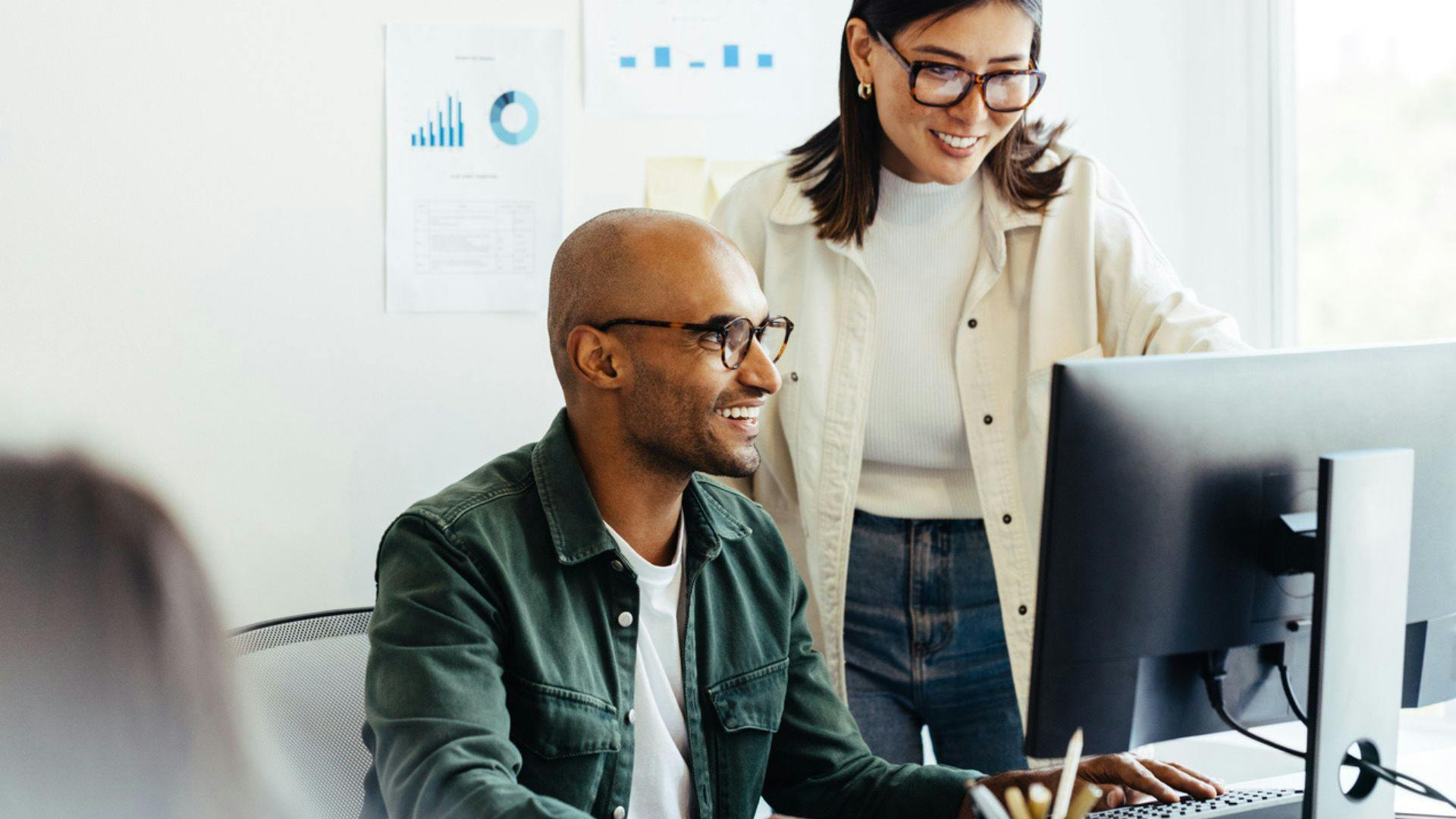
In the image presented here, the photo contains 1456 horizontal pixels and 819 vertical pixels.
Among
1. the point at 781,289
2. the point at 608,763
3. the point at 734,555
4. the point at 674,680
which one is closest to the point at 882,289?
the point at 781,289

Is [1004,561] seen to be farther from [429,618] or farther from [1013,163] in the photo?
[429,618]

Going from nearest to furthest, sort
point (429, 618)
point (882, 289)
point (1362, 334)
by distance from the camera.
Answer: point (429, 618), point (882, 289), point (1362, 334)

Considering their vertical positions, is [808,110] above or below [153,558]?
above

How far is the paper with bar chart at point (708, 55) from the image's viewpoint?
246 cm

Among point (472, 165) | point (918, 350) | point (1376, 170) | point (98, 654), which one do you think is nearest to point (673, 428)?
point (918, 350)

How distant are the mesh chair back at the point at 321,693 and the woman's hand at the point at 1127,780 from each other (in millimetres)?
741

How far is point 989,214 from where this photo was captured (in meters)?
1.83

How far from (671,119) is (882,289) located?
2.62 feet

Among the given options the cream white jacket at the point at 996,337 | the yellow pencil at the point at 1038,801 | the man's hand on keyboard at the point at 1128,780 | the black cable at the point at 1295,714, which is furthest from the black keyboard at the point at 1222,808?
the cream white jacket at the point at 996,337

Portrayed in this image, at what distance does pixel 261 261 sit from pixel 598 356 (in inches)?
43.4

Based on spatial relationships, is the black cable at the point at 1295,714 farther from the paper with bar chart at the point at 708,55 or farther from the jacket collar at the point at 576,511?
the paper with bar chart at the point at 708,55

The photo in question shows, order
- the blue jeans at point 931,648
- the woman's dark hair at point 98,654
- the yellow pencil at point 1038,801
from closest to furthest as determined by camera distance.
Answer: the woman's dark hair at point 98,654, the yellow pencil at point 1038,801, the blue jeans at point 931,648

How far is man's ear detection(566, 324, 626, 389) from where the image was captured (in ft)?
4.82

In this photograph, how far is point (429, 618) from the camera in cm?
126
